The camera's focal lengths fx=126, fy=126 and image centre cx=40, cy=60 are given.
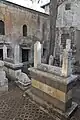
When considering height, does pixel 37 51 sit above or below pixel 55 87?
above

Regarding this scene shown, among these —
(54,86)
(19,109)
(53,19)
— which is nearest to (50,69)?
(54,86)

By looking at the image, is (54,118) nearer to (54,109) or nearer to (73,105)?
(54,109)

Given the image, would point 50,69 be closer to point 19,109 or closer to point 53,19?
point 19,109

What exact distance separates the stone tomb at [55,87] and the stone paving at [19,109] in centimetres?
27

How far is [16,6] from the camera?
41.8 feet

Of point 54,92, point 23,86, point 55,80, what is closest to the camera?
point 55,80

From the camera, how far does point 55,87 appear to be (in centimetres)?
415

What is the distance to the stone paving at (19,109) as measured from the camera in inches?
158

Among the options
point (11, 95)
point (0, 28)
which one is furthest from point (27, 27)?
point (11, 95)

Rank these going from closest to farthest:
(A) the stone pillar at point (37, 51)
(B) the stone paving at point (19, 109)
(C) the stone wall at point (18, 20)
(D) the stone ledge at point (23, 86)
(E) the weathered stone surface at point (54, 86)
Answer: (E) the weathered stone surface at point (54, 86) → (B) the stone paving at point (19, 109) → (A) the stone pillar at point (37, 51) → (D) the stone ledge at point (23, 86) → (C) the stone wall at point (18, 20)

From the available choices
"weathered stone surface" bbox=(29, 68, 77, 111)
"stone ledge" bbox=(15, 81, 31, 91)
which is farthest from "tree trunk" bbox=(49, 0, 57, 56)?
"weathered stone surface" bbox=(29, 68, 77, 111)

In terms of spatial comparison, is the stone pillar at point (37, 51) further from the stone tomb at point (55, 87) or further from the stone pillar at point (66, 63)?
the stone pillar at point (66, 63)

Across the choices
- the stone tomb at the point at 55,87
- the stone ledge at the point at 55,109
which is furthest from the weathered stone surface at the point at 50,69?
the stone ledge at the point at 55,109

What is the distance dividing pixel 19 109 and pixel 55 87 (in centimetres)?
149
